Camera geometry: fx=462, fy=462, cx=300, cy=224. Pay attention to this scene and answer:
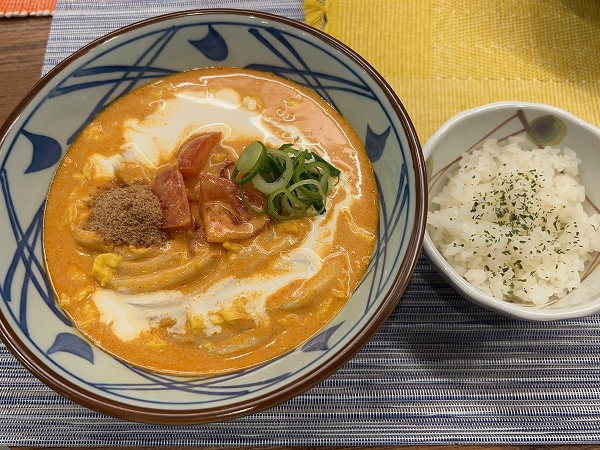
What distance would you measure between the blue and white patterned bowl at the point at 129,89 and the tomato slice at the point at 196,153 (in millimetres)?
459

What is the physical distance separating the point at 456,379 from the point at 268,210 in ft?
3.89

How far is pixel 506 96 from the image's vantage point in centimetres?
276

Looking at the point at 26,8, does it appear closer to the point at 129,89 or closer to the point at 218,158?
the point at 129,89

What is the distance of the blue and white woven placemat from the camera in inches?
81.5

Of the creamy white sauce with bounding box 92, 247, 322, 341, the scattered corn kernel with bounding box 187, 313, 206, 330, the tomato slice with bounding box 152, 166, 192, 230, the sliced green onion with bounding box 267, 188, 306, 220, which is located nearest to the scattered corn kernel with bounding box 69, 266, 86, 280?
the creamy white sauce with bounding box 92, 247, 322, 341

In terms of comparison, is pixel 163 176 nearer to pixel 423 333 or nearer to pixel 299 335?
pixel 299 335

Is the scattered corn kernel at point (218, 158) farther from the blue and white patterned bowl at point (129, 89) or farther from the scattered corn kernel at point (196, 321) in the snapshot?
the scattered corn kernel at point (196, 321)

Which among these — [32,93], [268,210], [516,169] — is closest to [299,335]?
[268,210]

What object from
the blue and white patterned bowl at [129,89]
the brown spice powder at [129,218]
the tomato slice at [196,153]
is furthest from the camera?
the tomato slice at [196,153]

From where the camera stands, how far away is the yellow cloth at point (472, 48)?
2.76 metres

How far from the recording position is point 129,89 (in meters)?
2.45

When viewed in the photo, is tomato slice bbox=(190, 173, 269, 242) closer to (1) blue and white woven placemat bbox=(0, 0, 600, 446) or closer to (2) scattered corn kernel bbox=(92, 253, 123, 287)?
(2) scattered corn kernel bbox=(92, 253, 123, 287)

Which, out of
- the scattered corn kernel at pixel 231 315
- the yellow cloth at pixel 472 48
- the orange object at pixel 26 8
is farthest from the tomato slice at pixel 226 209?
the orange object at pixel 26 8

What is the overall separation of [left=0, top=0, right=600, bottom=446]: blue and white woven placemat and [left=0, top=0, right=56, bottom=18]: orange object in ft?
7.01
